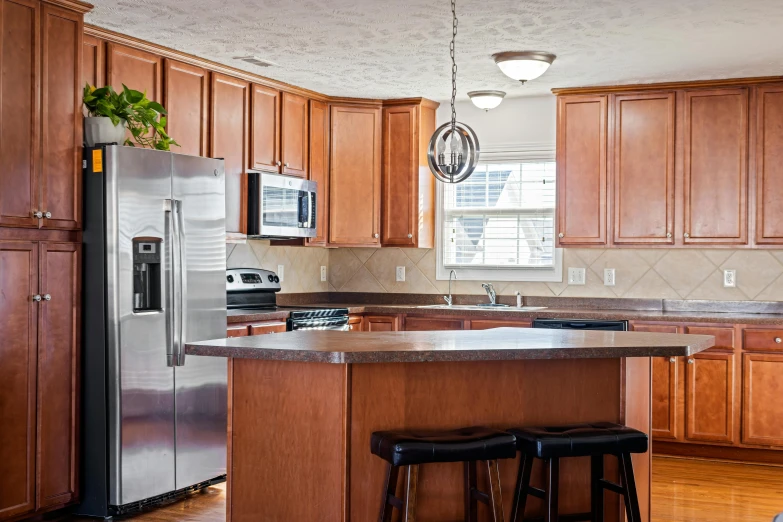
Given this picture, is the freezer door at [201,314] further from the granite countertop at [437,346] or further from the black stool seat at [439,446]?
the black stool seat at [439,446]

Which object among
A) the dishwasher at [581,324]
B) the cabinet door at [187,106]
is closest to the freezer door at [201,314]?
the cabinet door at [187,106]

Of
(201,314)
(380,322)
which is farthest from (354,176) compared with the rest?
(201,314)

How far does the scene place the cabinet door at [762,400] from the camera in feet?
17.4

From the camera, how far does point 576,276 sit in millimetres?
6344

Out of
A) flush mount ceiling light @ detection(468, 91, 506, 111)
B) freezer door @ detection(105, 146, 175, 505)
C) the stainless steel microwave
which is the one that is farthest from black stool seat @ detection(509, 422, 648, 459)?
flush mount ceiling light @ detection(468, 91, 506, 111)

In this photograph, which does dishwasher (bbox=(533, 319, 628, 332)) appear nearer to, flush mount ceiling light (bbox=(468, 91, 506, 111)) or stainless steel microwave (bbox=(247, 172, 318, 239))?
flush mount ceiling light (bbox=(468, 91, 506, 111))

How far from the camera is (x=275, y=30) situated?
4625 mm

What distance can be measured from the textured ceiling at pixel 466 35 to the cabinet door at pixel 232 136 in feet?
0.58

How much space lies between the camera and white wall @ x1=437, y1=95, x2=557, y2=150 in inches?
252

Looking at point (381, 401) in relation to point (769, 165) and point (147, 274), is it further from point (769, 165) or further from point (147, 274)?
point (769, 165)

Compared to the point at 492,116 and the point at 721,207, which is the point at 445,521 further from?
the point at 492,116

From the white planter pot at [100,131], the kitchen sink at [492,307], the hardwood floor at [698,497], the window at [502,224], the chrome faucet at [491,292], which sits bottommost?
the hardwood floor at [698,497]

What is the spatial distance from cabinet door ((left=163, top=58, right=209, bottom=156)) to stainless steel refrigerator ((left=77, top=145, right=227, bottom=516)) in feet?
1.49

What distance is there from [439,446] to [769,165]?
3.66 meters
